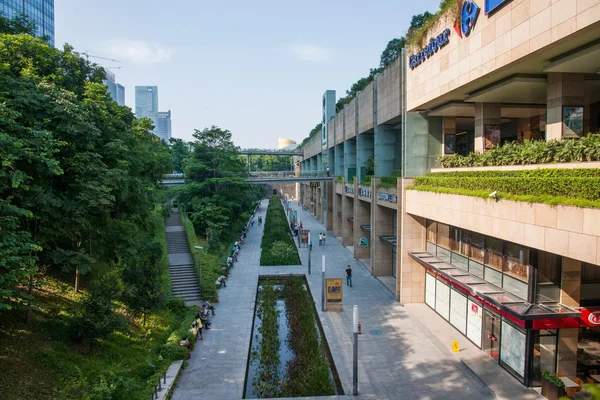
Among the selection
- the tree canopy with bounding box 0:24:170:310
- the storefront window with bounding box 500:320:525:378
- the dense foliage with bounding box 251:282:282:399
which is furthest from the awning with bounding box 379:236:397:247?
the tree canopy with bounding box 0:24:170:310

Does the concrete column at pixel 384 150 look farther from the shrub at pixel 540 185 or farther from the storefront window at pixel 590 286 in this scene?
the storefront window at pixel 590 286

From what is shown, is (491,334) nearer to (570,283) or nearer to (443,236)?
(570,283)

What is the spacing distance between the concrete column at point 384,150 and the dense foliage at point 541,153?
29.4ft

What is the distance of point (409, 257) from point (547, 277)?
8.98 m

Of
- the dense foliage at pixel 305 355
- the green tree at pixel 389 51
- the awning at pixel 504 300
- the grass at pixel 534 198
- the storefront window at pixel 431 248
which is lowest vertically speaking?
the dense foliage at pixel 305 355

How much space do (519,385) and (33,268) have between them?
14.4 meters

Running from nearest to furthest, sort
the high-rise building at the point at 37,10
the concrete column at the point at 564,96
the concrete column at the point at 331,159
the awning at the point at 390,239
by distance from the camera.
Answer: the concrete column at the point at 564,96, the awning at the point at 390,239, the concrete column at the point at 331,159, the high-rise building at the point at 37,10

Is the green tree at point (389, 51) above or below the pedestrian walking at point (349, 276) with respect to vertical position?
above

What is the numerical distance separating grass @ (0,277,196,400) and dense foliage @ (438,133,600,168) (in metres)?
13.7

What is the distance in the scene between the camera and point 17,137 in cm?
1212

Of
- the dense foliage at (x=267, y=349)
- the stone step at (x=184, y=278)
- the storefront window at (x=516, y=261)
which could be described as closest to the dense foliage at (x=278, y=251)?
the dense foliage at (x=267, y=349)

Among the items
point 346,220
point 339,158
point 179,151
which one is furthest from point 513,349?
point 179,151

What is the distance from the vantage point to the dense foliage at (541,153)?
11.5 metres

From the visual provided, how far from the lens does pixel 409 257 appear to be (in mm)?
21641
